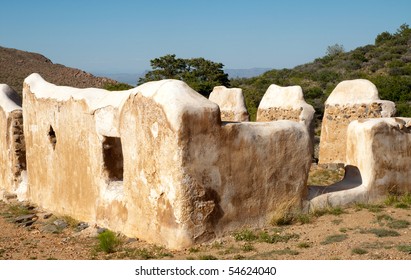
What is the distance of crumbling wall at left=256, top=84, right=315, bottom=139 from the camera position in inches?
516

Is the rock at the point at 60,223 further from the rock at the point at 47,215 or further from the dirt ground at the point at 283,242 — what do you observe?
the rock at the point at 47,215

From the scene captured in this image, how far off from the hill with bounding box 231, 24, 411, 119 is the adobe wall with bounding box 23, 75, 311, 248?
45.6 ft

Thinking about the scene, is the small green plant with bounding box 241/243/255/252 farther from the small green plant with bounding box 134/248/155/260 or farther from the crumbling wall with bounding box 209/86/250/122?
the crumbling wall with bounding box 209/86/250/122

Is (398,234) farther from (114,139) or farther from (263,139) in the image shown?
(114,139)

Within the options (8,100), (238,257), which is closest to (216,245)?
(238,257)

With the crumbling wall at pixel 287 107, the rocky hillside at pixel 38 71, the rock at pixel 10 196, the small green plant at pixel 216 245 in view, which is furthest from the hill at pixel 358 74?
the small green plant at pixel 216 245

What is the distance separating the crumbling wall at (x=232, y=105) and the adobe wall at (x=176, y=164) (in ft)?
19.7

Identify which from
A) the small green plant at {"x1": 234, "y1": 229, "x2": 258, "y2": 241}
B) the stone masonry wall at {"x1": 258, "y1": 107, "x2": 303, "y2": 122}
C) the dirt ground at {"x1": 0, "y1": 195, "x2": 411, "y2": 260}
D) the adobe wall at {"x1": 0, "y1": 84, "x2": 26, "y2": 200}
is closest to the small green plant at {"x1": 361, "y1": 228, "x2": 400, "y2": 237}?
the dirt ground at {"x1": 0, "y1": 195, "x2": 411, "y2": 260}

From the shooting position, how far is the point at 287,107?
536 inches

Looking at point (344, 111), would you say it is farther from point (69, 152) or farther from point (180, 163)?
point (180, 163)

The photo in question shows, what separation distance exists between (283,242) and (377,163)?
99.3 inches
